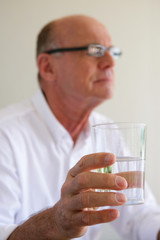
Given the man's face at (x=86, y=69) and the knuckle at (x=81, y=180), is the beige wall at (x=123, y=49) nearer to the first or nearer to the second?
the man's face at (x=86, y=69)

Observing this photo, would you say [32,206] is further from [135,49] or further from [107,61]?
[135,49]

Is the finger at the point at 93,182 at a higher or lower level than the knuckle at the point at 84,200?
higher

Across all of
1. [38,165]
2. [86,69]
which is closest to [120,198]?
[38,165]

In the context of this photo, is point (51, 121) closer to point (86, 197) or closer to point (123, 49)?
point (86, 197)

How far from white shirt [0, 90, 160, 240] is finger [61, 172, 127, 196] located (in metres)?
0.46

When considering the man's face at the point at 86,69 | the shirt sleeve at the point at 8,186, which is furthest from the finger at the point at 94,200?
the man's face at the point at 86,69

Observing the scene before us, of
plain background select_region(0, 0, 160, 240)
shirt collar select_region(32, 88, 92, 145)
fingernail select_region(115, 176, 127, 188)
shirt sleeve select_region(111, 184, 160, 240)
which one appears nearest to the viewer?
fingernail select_region(115, 176, 127, 188)

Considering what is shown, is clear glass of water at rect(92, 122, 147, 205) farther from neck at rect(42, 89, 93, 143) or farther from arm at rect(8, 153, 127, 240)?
neck at rect(42, 89, 93, 143)

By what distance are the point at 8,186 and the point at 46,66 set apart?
694 mm

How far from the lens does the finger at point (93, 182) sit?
0.59 meters

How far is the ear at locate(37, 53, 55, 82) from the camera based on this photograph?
62.1 inches

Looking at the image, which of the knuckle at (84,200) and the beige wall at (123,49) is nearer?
the knuckle at (84,200)

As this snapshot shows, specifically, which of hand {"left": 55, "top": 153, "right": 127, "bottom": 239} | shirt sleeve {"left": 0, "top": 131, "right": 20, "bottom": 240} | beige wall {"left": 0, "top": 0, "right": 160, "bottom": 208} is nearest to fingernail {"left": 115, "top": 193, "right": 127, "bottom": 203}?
hand {"left": 55, "top": 153, "right": 127, "bottom": 239}

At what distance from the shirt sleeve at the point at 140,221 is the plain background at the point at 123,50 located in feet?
1.29
